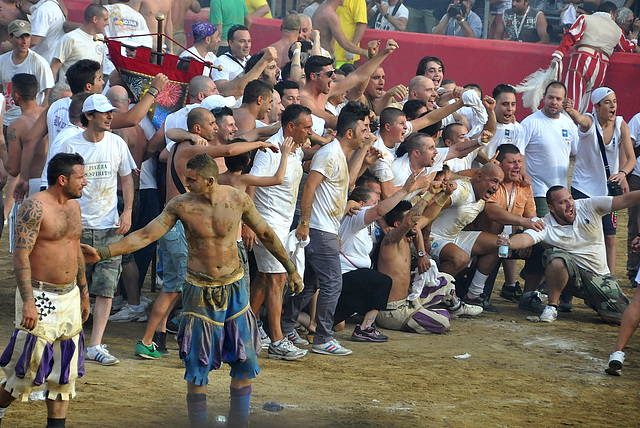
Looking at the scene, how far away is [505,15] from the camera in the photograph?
16031 mm

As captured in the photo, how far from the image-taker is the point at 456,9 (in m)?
16.1

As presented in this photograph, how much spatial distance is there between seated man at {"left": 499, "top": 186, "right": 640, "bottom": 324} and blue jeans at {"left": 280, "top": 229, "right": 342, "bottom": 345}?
2.58 meters

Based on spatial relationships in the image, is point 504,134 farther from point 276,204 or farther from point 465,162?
point 276,204

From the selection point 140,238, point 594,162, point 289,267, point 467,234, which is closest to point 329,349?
point 289,267

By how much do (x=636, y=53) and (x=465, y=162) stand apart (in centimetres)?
660

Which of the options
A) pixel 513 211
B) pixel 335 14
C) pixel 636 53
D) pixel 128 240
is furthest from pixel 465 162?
pixel 636 53

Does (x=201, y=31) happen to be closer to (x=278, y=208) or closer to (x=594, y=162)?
(x=278, y=208)

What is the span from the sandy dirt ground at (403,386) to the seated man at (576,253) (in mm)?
602

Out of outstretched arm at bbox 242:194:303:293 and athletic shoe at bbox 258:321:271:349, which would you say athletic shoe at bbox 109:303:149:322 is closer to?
athletic shoe at bbox 258:321:271:349

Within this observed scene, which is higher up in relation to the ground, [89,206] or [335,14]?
[335,14]

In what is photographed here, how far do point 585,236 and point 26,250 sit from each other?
6.35 meters

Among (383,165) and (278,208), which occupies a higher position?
(383,165)

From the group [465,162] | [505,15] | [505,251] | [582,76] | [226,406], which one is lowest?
[226,406]

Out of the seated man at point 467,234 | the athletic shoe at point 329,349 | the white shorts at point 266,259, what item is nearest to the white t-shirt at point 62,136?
the white shorts at point 266,259
